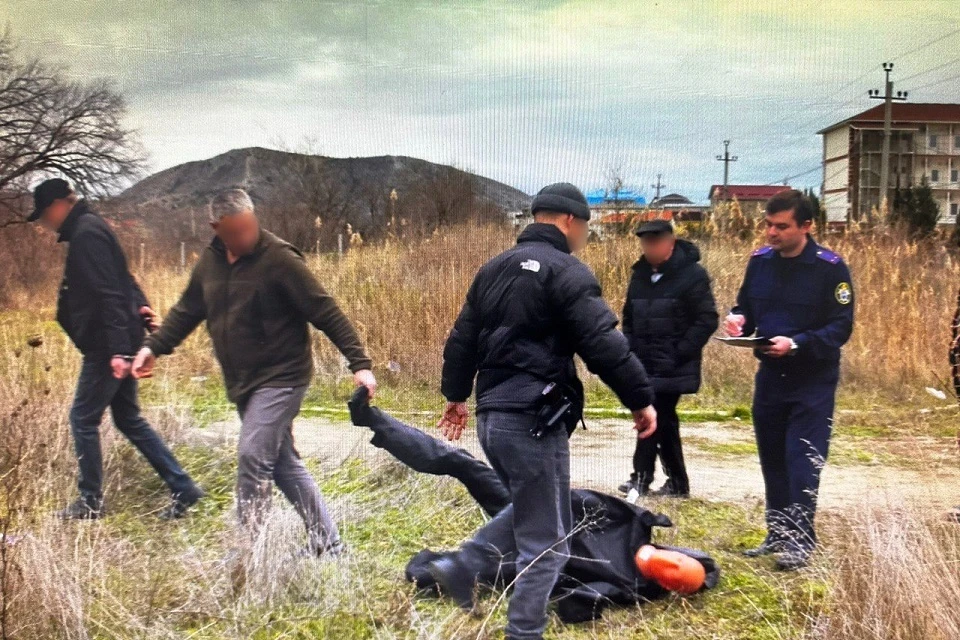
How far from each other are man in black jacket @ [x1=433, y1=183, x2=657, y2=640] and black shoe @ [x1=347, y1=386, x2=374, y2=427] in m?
0.68

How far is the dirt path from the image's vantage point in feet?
14.5

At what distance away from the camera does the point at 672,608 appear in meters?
3.85

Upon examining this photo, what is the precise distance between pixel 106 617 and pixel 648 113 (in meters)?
3.28

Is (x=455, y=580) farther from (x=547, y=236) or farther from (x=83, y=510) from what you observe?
(x=83, y=510)

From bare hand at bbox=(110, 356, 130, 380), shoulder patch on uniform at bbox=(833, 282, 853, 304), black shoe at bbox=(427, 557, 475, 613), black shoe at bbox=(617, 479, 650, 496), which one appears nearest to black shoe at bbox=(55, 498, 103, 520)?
bare hand at bbox=(110, 356, 130, 380)

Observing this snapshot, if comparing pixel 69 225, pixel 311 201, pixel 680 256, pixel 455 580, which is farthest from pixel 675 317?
pixel 69 225

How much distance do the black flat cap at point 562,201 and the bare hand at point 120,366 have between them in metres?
2.14

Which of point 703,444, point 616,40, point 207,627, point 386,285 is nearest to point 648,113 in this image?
point 616,40

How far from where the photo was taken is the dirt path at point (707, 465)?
4.43 metres

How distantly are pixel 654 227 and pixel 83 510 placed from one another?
3.07 metres

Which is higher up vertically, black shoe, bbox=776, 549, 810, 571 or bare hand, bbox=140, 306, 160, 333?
bare hand, bbox=140, 306, 160, 333

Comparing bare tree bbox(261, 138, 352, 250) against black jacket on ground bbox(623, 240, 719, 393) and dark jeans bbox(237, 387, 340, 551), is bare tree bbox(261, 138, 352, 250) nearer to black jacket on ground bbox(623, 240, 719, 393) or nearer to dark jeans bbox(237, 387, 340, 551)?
dark jeans bbox(237, 387, 340, 551)

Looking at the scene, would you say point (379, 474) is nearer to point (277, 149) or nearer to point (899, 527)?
point (277, 149)

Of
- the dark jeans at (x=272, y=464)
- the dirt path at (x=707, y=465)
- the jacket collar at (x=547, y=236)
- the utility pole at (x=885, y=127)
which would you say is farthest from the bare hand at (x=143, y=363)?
the utility pole at (x=885, y=127)
